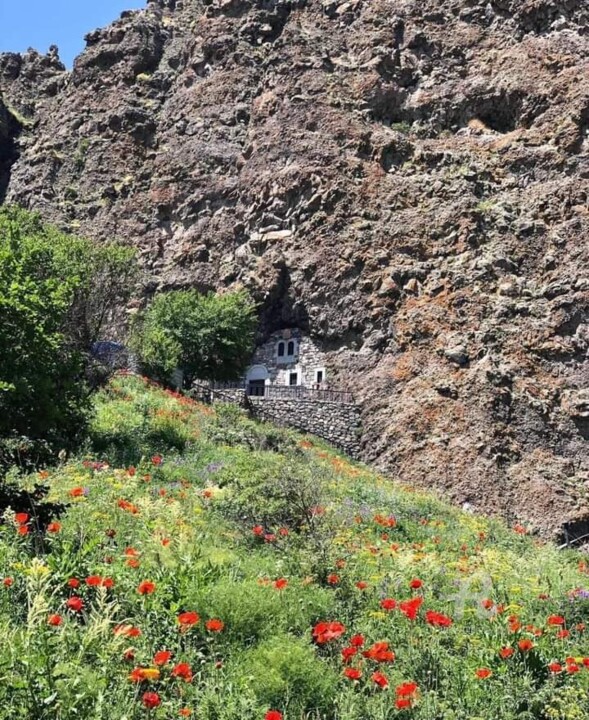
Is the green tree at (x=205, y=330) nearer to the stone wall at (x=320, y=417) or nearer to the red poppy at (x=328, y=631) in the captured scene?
the stone wall at (x=320, y=417)

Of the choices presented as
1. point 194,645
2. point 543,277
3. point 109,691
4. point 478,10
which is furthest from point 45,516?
point 478,10

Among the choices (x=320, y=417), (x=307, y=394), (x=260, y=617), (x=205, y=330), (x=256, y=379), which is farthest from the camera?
(x=256, y=379)

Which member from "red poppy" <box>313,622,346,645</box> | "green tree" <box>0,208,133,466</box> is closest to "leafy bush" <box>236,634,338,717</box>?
"red poppy" <box>313,622,346,645</box>

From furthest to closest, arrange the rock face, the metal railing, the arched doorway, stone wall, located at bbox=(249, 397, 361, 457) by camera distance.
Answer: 1. the arched doorway
2. the metal railing
3. stone wall, located at bbox=(249, 397, 361, 457)
4. the rock face

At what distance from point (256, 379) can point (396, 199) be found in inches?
505

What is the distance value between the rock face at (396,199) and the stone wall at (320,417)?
0.79 metres

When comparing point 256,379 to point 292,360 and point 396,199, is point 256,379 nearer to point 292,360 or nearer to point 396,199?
point 292,360

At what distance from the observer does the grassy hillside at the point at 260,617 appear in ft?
12.8

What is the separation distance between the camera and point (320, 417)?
2855 centimetres

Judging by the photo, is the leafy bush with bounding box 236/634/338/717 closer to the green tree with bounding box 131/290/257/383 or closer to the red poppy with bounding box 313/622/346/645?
the red poppy with bounding box 313/622/346/645

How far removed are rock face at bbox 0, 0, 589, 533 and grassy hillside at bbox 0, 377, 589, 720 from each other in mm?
15456

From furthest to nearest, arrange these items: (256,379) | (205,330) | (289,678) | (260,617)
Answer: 1. (256,379)
2. (205,330)
3. (260,617)
4. (289,678)

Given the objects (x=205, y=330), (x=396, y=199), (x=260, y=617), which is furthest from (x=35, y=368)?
(x=396, y=199)

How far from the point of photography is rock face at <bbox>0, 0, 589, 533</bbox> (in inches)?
968
